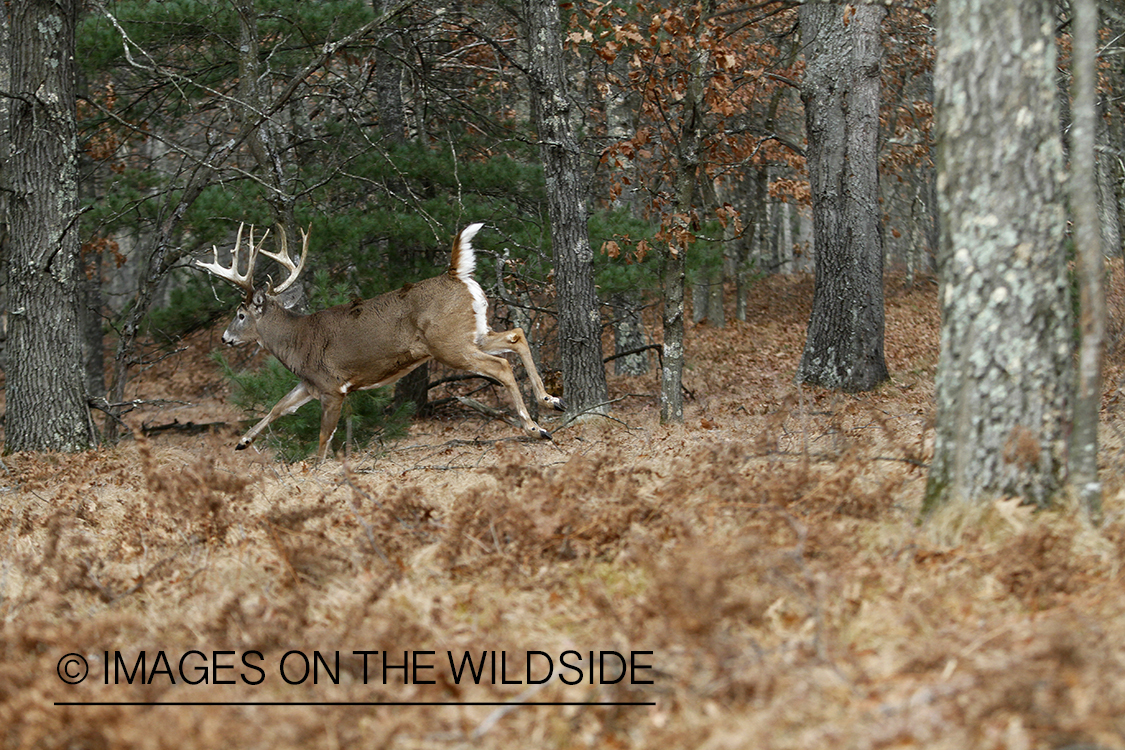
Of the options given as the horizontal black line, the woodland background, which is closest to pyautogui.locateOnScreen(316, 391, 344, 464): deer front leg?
the woodland background

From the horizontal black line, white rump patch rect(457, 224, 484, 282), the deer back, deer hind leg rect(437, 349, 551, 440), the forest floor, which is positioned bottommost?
the horizontal black line

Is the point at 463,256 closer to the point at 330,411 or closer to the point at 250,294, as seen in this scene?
the point at 330,411

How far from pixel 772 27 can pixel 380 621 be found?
18127 millimetres

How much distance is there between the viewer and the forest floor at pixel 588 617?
292 centimetres

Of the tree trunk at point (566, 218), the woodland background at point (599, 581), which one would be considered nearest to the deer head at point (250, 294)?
the woodland background at point (599, 581)

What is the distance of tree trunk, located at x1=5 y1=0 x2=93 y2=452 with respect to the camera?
31.4 feet

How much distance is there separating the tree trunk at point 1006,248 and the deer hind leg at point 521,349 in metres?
5.22

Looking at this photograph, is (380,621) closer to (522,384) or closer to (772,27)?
(522,384)

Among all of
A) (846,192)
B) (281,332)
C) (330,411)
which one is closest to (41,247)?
(281,332)

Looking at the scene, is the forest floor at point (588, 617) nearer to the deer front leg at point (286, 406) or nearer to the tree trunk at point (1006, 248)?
the tree trunk at point (1006, 248)

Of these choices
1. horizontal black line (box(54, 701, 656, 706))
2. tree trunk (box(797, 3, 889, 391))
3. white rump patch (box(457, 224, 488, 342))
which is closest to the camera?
horizontal black line (box(54, 701, 656, 706))

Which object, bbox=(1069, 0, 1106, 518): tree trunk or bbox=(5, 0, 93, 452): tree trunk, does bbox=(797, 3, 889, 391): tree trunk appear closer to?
bbox=(1069, 0, 1106, 518): tree trunk

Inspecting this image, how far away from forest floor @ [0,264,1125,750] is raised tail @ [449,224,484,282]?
3.74 metres

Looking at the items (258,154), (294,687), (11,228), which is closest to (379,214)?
(258,154)
